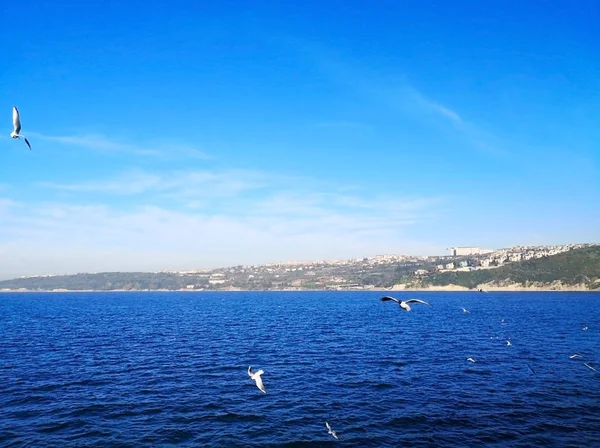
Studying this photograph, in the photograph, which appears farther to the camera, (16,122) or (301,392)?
(301,392)

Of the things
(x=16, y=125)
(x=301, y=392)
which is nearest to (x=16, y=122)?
(x=16, y=125)

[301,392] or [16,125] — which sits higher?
[16,125]

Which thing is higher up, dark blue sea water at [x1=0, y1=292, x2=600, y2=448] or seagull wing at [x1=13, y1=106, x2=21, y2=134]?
seagull wing at [x1=13, y1=106, x2=21, y2=134]

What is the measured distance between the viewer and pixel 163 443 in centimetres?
2677

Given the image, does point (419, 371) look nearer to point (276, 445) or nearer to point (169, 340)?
point (276, 445)

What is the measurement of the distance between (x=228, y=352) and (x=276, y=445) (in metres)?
33.3

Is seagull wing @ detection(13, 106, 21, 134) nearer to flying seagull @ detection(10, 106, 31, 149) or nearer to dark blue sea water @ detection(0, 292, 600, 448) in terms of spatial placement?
flying seagull @ detection(10, 106, 31, 149)

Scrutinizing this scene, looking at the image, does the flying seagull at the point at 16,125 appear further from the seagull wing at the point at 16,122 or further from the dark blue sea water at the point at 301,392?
the dark blue sea water at the point at 301,392

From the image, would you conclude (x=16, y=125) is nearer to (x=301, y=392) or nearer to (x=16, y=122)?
(x=16, y=122)

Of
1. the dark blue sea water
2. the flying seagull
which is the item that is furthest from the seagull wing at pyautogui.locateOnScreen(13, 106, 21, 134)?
the dark blue sea water

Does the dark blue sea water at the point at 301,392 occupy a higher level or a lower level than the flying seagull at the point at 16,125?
lower

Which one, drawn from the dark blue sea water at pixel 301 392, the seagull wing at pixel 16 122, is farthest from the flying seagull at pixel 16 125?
the dark blue sea water at pixel 301 392

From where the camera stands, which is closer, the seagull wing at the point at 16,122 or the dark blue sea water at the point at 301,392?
the seagull wing at the point at 16,122

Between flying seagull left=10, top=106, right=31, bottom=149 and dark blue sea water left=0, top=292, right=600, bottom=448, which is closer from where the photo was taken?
flying seagull left=10, top=106, right=31, bottom=149
